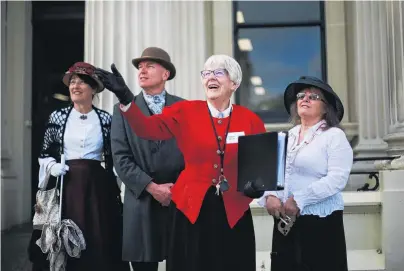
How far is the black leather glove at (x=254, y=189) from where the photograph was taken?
3.33 metres

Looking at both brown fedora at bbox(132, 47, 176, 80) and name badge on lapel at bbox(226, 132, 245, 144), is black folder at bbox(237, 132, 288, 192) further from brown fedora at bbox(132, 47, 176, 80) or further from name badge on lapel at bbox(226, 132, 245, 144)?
brown fedora at bbox(132, 47, 176, 80)

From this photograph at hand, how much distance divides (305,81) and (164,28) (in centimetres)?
256

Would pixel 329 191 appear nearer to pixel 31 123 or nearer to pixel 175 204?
pixel 175 204

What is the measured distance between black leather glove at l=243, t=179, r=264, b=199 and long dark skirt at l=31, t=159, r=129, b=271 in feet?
4.66

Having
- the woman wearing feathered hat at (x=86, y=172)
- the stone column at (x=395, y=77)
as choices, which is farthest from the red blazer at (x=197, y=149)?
the stone column at (x=395, y=77)

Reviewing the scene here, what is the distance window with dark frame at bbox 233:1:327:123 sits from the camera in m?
7.44

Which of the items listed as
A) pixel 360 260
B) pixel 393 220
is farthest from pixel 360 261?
pixel 393 220

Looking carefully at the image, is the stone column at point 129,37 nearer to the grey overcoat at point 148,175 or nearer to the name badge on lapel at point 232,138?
the grey overcoat at point 148,175

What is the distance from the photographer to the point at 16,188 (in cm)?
748

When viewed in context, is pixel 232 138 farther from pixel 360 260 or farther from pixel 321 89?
pixel 360 260

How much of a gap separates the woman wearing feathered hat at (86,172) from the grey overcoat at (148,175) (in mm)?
178

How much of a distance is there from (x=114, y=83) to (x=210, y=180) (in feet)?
2.75

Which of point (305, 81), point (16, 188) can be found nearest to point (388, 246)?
point (305, 81)

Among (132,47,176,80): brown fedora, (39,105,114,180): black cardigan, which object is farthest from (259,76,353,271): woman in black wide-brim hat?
(39,105,114,180): black cardigan
